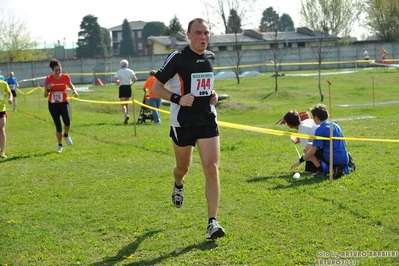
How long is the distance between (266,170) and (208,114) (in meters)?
4.32

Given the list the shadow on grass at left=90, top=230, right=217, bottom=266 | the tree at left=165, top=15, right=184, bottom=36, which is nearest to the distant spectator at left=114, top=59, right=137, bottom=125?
the shadow on grass at left=90, top=230, right=217, bottom=266

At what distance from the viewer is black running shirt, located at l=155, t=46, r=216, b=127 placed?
6.96 metres

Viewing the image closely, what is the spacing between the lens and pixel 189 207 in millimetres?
8508

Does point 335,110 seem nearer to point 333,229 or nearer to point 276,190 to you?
point 276,190

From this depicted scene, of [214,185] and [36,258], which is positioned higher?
[214,185]

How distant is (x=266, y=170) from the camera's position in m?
11.2

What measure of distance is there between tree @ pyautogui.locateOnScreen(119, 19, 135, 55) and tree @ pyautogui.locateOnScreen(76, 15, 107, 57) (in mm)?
20232

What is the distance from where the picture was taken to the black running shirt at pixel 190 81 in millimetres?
6965

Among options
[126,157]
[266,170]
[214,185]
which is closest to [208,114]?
[214,185]

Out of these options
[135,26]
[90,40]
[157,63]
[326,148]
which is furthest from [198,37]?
[135,26]

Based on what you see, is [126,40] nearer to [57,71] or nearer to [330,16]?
[330,16]

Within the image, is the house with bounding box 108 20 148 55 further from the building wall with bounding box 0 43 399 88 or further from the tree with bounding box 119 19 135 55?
the building wall with bounding box 0 43 399 88

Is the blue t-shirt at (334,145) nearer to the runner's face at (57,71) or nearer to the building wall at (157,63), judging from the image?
the runner's face at (57,71)

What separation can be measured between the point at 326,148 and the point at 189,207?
272cm
